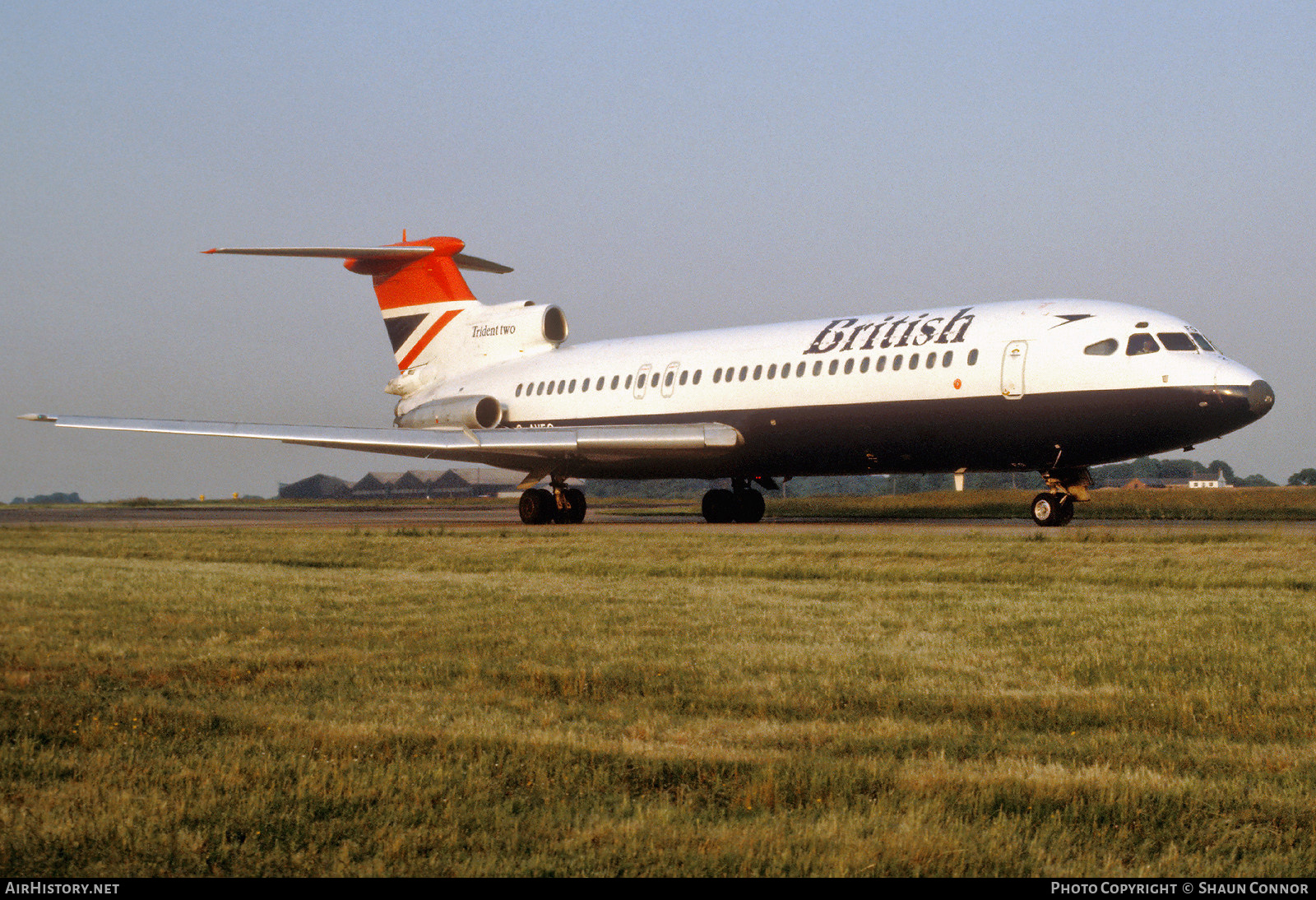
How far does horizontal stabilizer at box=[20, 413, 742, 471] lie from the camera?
84.1 ft

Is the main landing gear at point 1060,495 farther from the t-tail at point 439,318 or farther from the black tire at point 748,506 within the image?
the t-tail at point 439,318

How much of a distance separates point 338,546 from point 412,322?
16491 millimetres

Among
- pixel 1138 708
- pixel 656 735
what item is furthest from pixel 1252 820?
pixel 656 735

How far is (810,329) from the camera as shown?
2473cm

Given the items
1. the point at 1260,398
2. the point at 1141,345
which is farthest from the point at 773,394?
the point at 1260,398

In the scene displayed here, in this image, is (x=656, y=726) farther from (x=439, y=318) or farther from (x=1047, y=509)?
(x=439, y=318)

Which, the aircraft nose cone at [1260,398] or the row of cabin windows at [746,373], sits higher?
the row of cabin windows at [746,373]

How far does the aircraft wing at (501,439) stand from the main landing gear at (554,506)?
0.54 meters

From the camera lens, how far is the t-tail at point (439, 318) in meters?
32.0

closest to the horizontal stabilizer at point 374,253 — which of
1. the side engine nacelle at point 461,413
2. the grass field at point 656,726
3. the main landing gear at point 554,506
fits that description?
the side engine nacelle at point 461,413

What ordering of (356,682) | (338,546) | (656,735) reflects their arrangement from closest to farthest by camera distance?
(656,735), (356,682), (338,546)

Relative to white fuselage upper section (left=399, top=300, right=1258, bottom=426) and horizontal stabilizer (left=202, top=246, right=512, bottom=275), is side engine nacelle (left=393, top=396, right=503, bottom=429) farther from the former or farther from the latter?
horizontal stabilizer (left=202, top=246, right=512, bottom=275)
